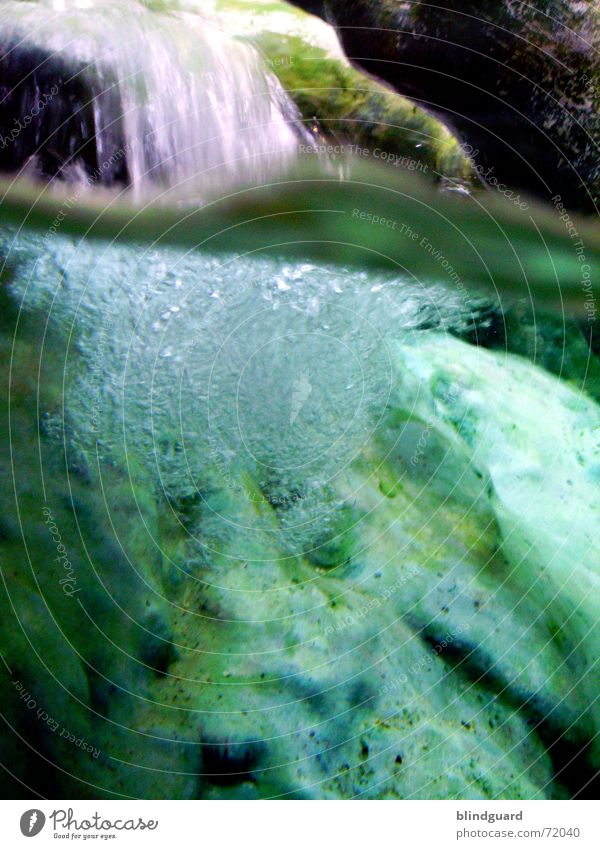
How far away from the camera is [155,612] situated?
2.45ft

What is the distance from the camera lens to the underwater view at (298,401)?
736 millimetres

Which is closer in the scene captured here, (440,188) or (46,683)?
(46,683)

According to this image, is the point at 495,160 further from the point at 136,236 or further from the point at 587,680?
the point at 587,680

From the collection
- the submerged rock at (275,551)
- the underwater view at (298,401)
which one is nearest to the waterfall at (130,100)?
the underwater view at (298,401)

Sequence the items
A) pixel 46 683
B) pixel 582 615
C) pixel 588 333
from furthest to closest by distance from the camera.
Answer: pixel 588 333 < pixel 582 615 < pixel 46 683

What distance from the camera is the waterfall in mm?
Result: 797

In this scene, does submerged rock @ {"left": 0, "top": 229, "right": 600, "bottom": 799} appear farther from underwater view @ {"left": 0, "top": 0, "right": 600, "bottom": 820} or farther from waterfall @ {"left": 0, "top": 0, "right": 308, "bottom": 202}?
waterfall @ {"left": 0, "top": 0, "right": 308, "bottom": 202}

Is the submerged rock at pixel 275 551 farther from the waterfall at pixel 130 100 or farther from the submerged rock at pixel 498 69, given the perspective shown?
the submerged rock at pixel 498 69

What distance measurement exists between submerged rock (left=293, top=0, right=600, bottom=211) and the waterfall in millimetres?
160

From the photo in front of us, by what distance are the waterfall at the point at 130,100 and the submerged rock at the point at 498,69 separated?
0.16 m

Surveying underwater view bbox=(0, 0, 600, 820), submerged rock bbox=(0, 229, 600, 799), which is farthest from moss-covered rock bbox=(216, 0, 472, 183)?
submerged rock bbox=(0, 229, 600, 799)

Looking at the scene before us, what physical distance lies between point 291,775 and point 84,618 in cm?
29

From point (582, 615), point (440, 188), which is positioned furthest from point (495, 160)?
point (582, 615)

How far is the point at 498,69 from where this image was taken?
884 mm
